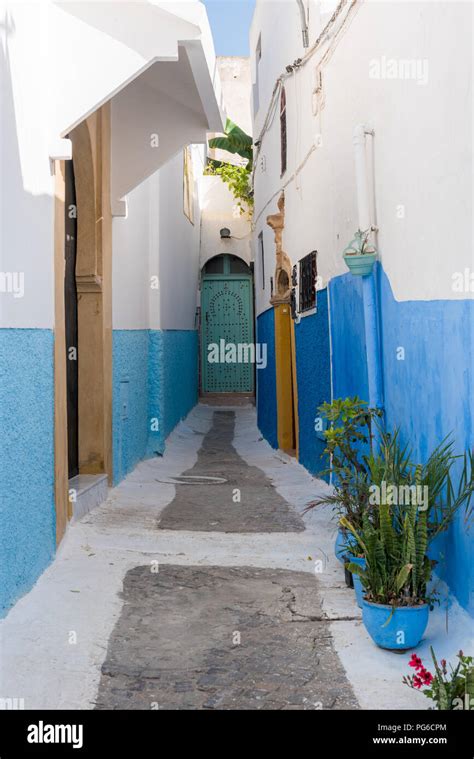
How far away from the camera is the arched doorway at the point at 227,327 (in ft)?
62.5

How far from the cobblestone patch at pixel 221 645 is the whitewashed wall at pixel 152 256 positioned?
3695 millimetres

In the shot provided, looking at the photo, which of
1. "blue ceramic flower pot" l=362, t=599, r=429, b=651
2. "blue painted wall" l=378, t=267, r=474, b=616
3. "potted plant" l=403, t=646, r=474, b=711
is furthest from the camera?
"blue painted wall" l=378, t=267, r=474, b=616

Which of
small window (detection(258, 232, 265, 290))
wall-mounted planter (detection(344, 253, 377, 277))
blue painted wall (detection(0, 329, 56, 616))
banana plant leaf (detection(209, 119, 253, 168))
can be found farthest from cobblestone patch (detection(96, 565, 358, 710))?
banana plant leaf (detection(209, 119, 253, 168))

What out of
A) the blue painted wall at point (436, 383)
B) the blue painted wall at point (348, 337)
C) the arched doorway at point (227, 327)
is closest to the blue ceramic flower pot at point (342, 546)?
the blue painted wall at point (436, 383)

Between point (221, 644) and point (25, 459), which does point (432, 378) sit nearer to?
point (221, 644)

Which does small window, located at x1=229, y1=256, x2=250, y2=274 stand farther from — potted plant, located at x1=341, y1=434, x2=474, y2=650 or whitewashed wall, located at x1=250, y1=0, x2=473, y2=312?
potted plant, located at x1=341, y1=434, x2=474, y2=650

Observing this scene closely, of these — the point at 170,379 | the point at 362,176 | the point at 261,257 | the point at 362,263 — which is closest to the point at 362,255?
the point at 362,263

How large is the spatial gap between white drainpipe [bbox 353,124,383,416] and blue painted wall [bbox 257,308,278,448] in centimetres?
596

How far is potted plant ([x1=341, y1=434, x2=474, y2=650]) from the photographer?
11.3 feet

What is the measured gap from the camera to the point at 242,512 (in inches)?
255

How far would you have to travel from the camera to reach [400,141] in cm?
470

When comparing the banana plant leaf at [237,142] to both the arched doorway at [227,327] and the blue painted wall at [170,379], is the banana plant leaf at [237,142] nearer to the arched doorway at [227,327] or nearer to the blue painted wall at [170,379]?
A: the blue painted wall at [170,379]

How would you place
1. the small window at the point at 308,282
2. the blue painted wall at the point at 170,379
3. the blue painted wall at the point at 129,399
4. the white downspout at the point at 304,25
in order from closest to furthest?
the blue painted wall at the point at 129,399 < the white downspout at the point at 304,25 < the small window at the point at 308,282 < the blue painted wall at the point at 170,379
